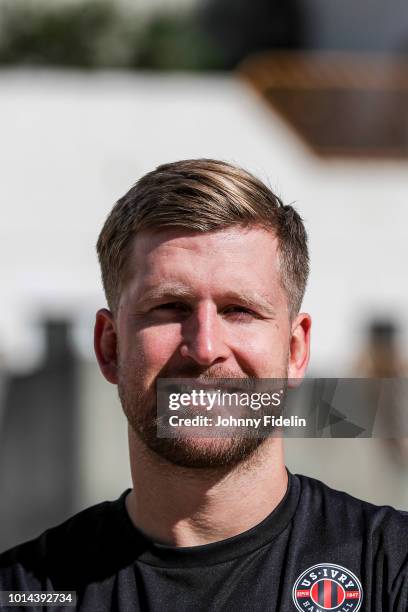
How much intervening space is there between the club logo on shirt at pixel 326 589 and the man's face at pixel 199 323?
0.61 feet

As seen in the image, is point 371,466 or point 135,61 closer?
point 371,466

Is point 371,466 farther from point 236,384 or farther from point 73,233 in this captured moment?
point 73,233

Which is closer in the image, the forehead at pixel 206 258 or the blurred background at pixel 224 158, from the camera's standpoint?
the forehead at pixel 206 258

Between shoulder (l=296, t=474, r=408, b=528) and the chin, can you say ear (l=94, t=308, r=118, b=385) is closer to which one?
the chin

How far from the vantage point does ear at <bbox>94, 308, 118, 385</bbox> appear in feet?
4.99

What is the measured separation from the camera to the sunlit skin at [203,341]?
1.38 m

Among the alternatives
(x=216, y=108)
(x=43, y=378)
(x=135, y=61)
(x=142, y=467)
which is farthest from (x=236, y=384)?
(x=135, y=61)

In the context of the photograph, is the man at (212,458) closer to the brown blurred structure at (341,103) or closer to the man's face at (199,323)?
the man's face at (199,323)

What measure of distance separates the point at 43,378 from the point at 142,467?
4294 millimetres

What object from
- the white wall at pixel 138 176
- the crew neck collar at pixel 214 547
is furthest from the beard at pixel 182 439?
the white wall at pixel 138 176

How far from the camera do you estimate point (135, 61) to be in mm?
13516

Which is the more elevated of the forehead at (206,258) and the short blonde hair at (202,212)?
the short blonde hair at (202,212)

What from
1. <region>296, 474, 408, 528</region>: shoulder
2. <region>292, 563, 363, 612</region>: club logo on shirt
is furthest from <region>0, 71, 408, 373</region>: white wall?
<region>292, 563, 363, 612</region>: club logo on shirt

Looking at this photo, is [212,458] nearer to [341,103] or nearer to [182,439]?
[182,439]
